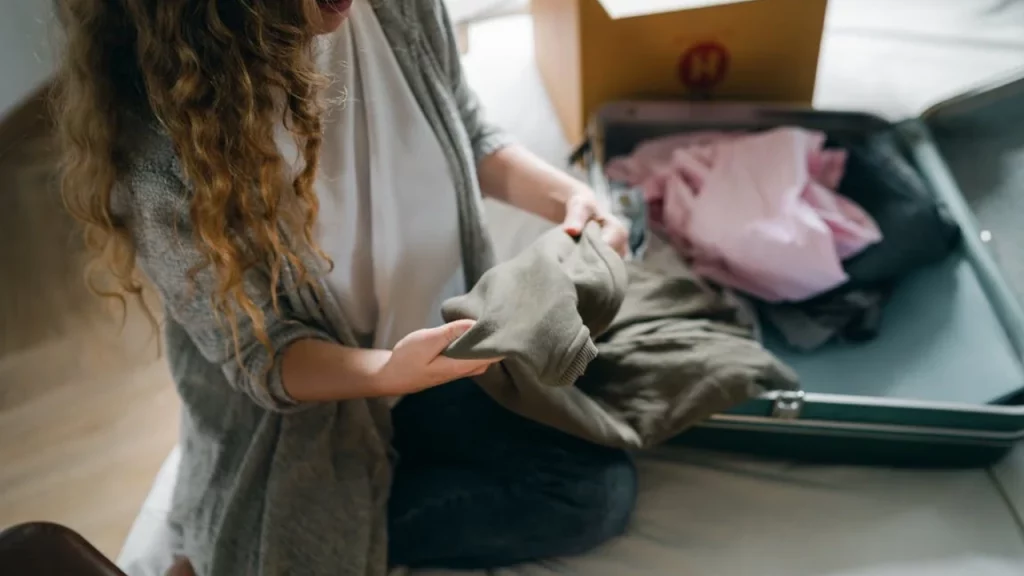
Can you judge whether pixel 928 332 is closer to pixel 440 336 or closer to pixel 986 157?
pixel 986 157

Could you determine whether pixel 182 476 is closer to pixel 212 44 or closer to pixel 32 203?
pixel 212 44

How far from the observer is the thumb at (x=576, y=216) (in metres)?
0.80

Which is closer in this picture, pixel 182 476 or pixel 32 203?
pixel 182 476

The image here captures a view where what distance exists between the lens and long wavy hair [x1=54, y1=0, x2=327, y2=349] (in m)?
0.56

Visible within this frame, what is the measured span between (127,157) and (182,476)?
0.40 metres

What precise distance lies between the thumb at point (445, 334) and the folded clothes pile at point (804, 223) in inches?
20.8

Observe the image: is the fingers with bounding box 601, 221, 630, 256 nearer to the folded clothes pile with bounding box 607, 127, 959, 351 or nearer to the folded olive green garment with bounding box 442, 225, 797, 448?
the folded olive green garment with bounding box 442, 225, 797, 448

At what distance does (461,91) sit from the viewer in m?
0.88

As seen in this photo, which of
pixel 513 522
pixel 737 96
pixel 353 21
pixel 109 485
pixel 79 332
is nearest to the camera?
pixel 353 21

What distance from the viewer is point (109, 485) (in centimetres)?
104

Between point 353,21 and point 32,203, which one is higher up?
point 353,21

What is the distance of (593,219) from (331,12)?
0.35m

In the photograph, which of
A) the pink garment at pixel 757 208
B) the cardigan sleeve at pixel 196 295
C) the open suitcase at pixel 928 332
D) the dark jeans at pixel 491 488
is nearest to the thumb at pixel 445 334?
the cardigan sleeve at pixel 196 295

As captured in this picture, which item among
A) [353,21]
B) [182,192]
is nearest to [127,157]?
[182,192]
